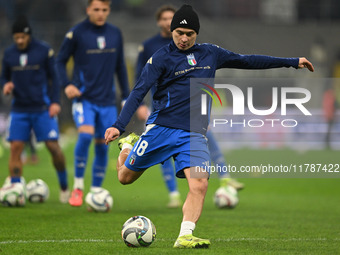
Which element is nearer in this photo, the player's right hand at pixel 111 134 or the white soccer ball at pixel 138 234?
the player's right hand at pixel 111 134

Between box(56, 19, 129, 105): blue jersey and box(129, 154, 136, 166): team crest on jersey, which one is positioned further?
box(56, 19, 129, 105): blue jersey

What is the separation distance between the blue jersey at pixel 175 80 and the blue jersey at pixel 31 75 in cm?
365

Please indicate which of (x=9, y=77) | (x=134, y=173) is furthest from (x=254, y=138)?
(x=134, y=173)

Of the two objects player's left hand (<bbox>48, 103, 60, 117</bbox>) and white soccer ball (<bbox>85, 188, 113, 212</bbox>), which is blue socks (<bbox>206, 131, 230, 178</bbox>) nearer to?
white soccer ball (<bbox>85, 188, 113, 212</bbox>)

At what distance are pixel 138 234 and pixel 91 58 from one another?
11.8 feet

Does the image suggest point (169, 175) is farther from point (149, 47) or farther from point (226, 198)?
point (149, 47)

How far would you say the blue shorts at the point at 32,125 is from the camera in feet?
30.8

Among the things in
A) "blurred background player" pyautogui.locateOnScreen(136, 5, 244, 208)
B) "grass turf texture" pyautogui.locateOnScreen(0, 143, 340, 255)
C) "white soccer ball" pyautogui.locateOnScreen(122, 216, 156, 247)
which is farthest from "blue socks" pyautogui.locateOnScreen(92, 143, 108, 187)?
"white soccer ball" pyautogui.locateOnScreen(122, 216, 156, 247)

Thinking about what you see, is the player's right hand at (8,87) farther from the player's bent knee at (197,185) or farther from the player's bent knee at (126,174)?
the player's bent knee at (197,185)

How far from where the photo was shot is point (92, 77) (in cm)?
888

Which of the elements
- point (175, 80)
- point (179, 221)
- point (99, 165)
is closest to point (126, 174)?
point (175, 80)

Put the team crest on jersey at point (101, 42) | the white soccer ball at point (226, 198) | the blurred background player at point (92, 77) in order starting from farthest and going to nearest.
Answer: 1. the white soccer ball at point (226, 198)
2. the team crest on jersey at point (101, 42)
3. the blurred background player at point (92, 77)

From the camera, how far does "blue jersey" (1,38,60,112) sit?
948 centimetres

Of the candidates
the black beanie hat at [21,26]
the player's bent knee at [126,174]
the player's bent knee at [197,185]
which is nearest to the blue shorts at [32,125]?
the black beanie hat at [21,26]
